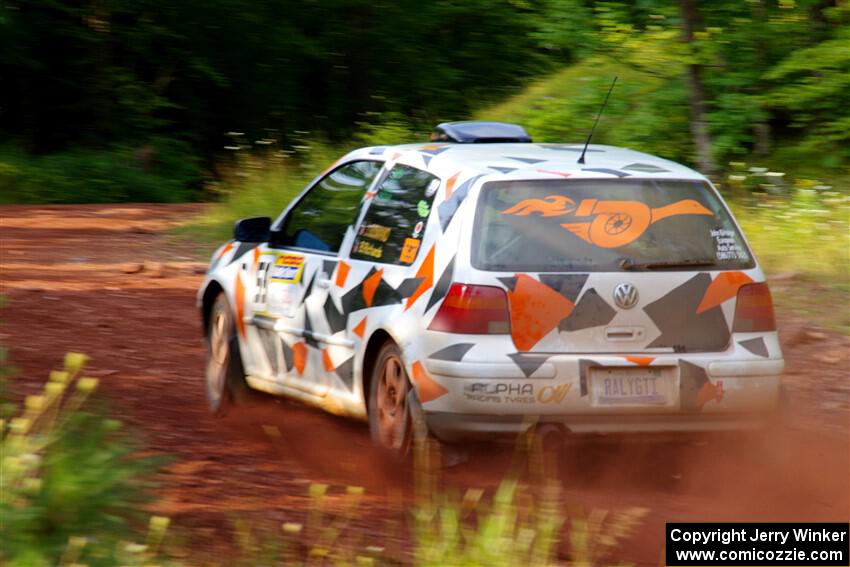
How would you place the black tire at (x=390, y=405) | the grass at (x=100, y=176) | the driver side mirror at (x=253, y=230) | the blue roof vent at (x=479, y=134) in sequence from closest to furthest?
the black tire at (x=390, y=405) < the blue roof vent at (x=479, y=134) < the driver side mirror at (x=253, y=230) < the grass at (x=100, y=176)

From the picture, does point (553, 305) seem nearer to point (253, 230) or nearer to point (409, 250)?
point (409, 250)

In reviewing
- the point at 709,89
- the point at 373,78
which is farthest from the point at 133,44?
the point at 709,89

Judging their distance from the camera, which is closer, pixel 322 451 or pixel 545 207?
pixel 545 207

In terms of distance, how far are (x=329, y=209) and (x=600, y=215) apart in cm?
192

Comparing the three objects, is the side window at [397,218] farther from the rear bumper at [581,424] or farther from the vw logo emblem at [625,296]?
the vw logo emblem at [625,296]

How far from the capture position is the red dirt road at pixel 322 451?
6207 mm

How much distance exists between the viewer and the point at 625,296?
635 cm

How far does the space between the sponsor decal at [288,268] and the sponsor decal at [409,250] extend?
1.05 metres

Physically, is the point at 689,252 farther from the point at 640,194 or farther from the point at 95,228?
the point at 95,228

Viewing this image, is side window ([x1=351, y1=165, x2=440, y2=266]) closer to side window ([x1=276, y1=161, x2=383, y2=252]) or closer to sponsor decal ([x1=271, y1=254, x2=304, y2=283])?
side window ([x1=276, y1=161, x2=383, y2=252])

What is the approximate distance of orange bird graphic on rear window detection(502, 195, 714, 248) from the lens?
21.2 ft

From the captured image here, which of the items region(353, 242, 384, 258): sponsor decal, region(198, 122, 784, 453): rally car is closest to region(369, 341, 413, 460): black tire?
region(198, 122, 784, 453): rally car

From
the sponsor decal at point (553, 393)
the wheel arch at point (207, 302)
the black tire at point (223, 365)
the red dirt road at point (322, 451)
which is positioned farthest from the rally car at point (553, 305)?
the wheel arch at point (207, 302)

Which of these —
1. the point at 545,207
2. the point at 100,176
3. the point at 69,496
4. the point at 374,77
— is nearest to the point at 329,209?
the point at 545,207
